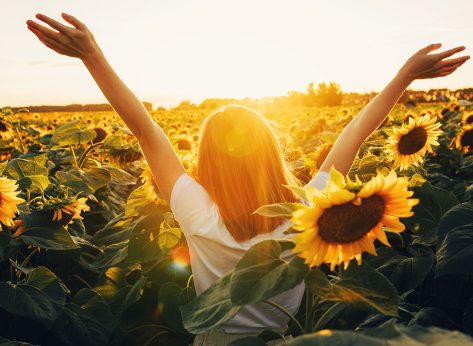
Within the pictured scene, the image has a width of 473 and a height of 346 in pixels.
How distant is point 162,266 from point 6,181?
1.14m

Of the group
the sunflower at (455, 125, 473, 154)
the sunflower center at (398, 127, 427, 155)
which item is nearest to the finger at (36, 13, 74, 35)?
the sunflower center at (398, 127, 427, 155)

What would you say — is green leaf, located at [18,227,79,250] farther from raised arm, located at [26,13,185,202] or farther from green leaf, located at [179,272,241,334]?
green leaf, located at [179,272,241,334]

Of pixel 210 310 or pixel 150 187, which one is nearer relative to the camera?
pixel 210 310

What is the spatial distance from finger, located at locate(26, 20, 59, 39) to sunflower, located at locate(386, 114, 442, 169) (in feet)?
7.69

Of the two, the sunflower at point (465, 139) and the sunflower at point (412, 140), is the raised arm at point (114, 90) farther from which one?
the sunflower at point (465, 139)

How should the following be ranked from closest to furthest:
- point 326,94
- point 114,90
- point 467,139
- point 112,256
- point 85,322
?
point 114,90 → point 85,322 → point 112,256 → point 467,139 → point 326,94

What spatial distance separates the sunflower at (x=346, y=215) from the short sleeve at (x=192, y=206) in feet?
2.45

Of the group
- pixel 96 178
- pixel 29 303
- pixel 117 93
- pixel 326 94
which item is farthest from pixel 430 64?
pixel 326 94

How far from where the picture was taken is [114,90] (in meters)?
1.83

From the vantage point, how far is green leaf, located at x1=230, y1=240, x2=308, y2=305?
1.08 meters

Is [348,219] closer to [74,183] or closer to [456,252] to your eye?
[456,252]

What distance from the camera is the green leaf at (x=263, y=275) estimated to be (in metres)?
1.08

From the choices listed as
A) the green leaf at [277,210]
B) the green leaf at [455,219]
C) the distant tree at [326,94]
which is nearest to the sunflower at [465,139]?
the green leaf at [455,219]

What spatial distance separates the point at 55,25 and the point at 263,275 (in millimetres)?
1118
